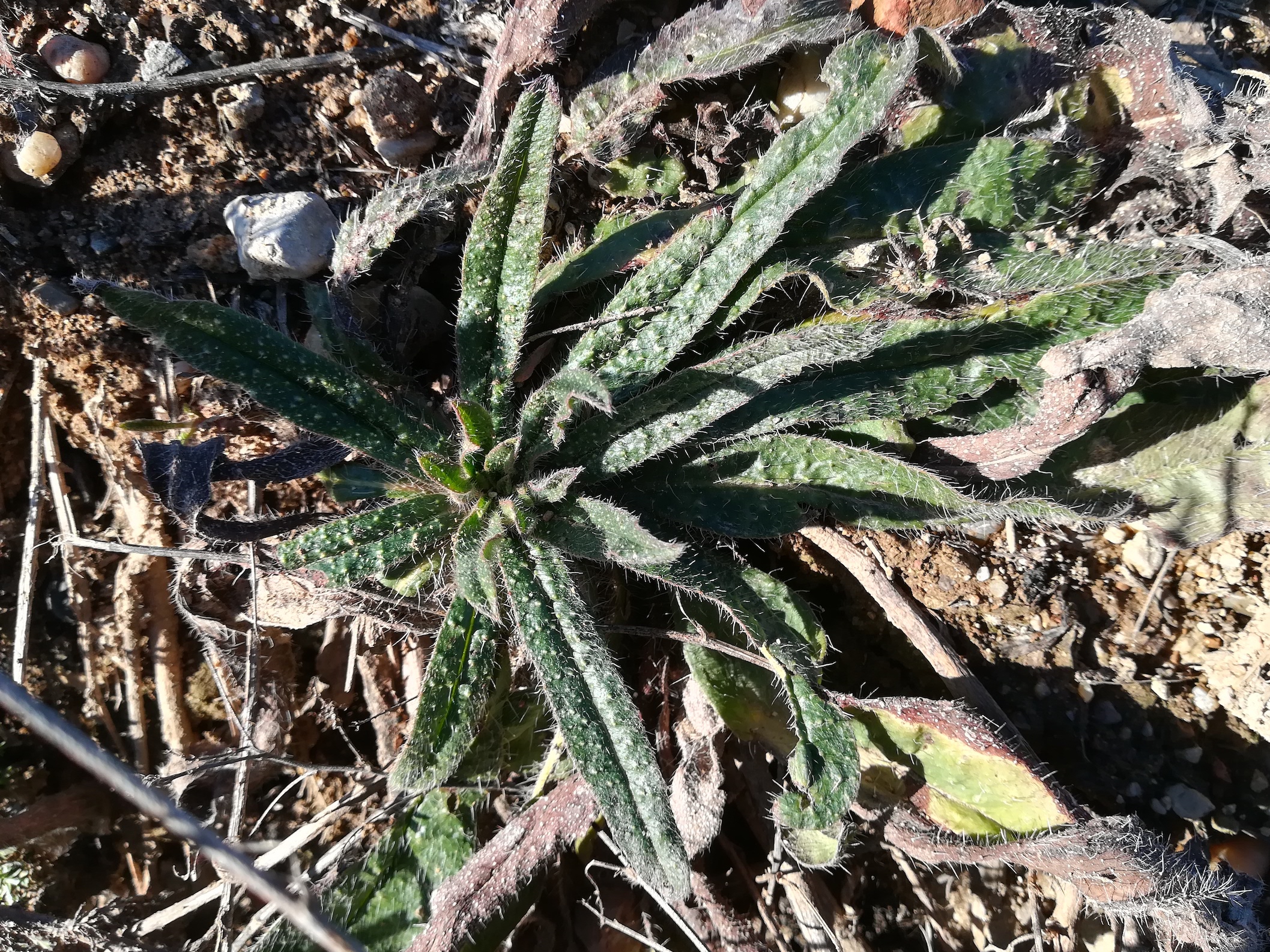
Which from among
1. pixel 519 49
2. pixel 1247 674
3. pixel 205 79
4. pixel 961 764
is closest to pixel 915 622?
pixel 961 764

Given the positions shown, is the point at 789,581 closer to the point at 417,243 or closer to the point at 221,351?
the point at 417,243

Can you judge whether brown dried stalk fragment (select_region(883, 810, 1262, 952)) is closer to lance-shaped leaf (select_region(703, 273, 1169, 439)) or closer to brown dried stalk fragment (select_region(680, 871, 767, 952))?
brown dried stalk fragment (select_region(680, 871, 767, 952))

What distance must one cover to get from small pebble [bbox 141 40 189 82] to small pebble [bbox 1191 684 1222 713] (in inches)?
118

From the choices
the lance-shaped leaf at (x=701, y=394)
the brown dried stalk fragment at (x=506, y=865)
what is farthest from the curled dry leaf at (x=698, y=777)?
the lance-shaped leaf at (x=701, y=394)

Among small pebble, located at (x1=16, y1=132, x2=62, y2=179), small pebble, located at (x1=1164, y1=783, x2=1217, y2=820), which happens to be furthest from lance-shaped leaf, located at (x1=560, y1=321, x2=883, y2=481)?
small pebble, located at (x1=16, y1=132, x2=62, y2=179)

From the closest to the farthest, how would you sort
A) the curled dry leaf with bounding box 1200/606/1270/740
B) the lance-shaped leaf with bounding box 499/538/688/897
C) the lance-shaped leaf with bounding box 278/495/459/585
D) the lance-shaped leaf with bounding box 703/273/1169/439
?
the lance-shaped leaf with bounding box 499/538/688/897 < the lance-shaped leaf with bounding box 278/495/459/585 < the lance-shaped leaf with bounding box 703/273/1169/439 < the curled dry leaf with bounding box 1200/606/1270/740

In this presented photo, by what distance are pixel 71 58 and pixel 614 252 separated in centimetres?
144

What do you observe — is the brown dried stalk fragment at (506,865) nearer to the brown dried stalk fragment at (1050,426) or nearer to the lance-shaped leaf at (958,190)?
the brown dried stalk fragment at (1050,426)

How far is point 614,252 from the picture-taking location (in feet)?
6.09

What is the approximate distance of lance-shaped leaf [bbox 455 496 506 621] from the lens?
1.63 metres

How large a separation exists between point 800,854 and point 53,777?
6.37ft

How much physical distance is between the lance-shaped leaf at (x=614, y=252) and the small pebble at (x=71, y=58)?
1.25m

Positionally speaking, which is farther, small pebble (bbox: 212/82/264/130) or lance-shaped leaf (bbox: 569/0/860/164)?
small pebble (bbox: 212/82/264/130)

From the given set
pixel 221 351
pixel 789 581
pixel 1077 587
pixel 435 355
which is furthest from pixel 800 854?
pixel 221 351
